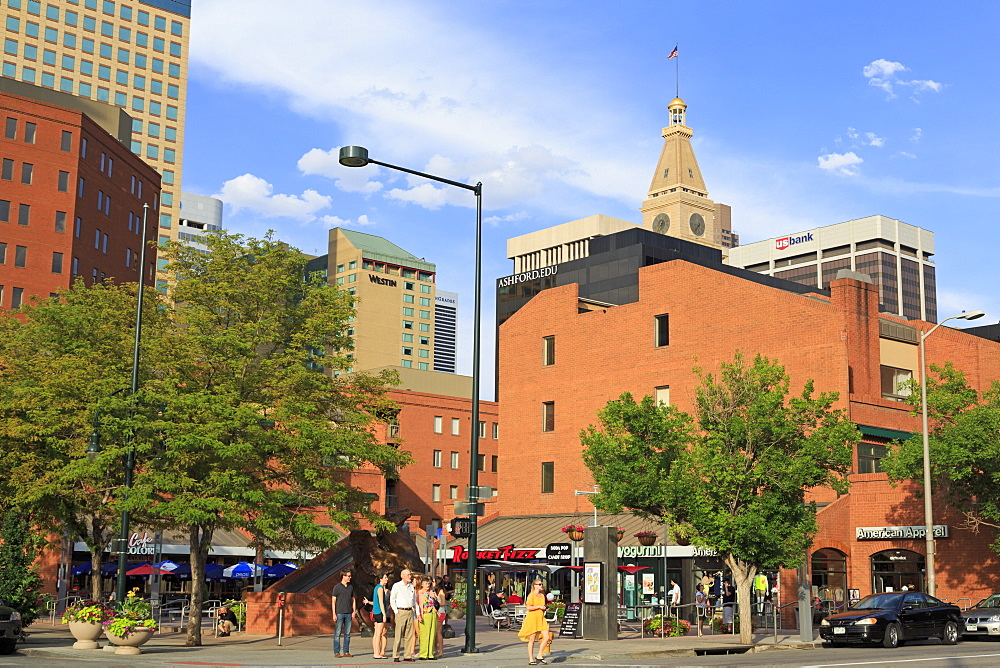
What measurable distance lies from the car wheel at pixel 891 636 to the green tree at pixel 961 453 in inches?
347

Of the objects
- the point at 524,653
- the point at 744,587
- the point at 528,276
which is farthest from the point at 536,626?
the point at 528,276

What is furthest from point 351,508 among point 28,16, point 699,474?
point 28,16

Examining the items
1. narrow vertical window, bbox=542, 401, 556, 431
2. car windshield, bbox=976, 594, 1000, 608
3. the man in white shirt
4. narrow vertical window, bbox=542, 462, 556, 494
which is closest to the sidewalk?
the man in white shirt

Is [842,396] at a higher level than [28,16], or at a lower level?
lower

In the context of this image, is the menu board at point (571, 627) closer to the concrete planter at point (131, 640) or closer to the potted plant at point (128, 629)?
the potted plant at point (128, 629)

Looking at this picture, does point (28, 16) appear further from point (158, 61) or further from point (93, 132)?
point (93, 132)

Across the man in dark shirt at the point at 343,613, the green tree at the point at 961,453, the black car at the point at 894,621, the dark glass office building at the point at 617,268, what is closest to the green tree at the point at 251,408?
the man in dark shirt at the point at 343,613

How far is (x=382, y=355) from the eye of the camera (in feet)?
613

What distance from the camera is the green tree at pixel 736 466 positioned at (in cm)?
3042

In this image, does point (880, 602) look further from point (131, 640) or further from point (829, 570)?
point (131, 640)

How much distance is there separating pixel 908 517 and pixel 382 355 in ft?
490

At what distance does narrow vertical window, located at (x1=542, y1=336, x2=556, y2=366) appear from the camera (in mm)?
61250

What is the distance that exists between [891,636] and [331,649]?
15407mm

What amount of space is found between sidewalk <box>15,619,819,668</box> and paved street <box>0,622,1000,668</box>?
21mm
